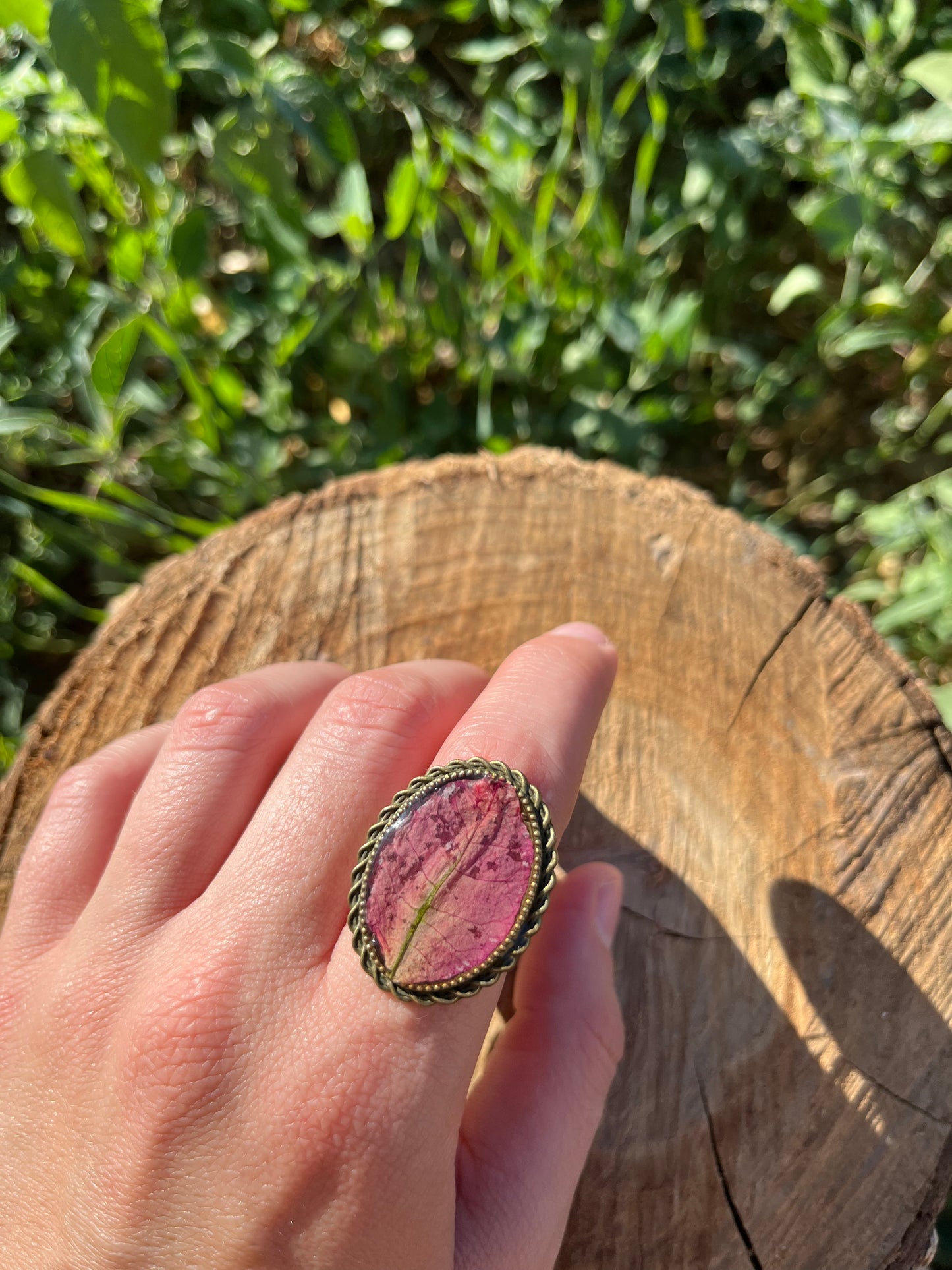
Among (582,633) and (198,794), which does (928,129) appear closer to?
(582,633)

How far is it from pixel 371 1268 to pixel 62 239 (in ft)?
4.50

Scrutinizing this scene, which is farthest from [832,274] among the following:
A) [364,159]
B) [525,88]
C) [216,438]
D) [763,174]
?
[216,438]

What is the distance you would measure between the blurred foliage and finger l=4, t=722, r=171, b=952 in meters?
0.58

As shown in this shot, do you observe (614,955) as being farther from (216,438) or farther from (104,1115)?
(216,438)

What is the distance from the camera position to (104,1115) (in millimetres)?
771

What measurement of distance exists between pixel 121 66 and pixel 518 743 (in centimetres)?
96

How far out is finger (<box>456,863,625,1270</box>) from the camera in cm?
78

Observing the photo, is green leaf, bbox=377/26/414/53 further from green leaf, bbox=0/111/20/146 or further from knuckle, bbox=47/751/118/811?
knuckle, bbox=47/751/118/811

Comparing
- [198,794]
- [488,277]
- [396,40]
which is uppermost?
[396,40]

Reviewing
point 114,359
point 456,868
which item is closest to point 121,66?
point 114,359

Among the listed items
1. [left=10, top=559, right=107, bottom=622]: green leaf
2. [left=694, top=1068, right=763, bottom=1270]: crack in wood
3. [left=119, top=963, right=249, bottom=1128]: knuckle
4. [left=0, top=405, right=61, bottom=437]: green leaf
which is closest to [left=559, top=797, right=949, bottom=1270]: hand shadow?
[left=694, top=1068, right=763, bottom=1270]: crack in wood

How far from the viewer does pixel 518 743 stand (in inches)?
33.1

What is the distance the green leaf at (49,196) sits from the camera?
113 centimetres

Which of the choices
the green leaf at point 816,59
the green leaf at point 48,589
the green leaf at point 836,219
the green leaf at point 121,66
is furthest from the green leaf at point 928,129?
the green leaf at point 48,589
